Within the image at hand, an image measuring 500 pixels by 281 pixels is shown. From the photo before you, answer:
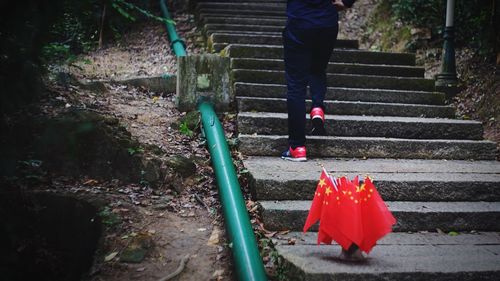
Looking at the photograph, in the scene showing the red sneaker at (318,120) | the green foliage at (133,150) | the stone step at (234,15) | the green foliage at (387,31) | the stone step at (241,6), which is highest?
the stone step at (241,6)

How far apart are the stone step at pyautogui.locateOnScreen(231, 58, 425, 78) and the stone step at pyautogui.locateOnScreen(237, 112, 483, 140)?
1.22m

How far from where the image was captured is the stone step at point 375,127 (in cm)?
470

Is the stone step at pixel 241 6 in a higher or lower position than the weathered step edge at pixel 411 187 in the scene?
higher

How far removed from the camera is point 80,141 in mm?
3811

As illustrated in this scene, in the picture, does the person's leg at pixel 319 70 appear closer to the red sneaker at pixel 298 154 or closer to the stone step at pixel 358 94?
the red sneaker at pixel 298 154

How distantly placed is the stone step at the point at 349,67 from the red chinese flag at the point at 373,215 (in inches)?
146

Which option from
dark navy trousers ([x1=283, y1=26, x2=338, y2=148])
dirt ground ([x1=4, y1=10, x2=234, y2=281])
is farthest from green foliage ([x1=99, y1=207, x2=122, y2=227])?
dark navy trousers ([x1=283, y1=26, x2=338, y2=148])

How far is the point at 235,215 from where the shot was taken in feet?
10.3

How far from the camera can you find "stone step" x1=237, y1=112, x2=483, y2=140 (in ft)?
15.4

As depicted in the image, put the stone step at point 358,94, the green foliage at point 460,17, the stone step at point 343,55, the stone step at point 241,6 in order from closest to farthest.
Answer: the stone step at point 358,94, the green foliage at point 460,17, the stone step at point 343,55, the stone step at point 241,6

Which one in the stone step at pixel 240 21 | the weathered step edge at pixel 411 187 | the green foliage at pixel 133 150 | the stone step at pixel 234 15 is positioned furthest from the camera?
the stone step at pixel 234 15

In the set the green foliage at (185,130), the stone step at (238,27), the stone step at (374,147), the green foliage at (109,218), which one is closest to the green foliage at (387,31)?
the stone step at (238,27)

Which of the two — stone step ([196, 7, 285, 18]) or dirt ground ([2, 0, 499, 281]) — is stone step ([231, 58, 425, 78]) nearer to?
dirt ground ([2, 0, 499, 281])

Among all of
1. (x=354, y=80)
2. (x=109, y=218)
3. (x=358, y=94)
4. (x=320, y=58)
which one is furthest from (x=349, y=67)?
(x=109, y=218)
